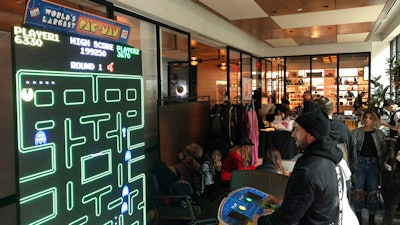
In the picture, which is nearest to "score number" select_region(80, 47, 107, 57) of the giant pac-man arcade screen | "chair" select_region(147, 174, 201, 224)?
the giant pac-man arcade screen

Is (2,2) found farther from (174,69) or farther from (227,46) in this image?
(227,46)

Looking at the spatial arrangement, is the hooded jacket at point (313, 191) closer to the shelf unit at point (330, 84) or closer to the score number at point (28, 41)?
the score number at point (28, 41)

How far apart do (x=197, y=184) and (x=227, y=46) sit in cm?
402

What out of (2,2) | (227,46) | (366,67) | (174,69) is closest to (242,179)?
(2,2)

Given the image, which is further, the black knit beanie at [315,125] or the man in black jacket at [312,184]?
the black knit beanie at [315,125]

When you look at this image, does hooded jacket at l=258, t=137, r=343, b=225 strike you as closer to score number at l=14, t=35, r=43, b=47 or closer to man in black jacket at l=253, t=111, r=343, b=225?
man in black jacket at l=253, t=111, r=343, b=225

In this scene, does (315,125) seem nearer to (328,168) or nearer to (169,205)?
(328,168)

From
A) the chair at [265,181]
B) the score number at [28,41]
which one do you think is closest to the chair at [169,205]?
the chair at [265,181]

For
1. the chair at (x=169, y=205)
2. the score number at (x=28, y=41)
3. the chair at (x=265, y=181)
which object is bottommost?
the chair at (x=169, y=205)

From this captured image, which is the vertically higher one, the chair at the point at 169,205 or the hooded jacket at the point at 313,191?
the hooded jacket at the point at 313,191

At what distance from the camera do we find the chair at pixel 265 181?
8.63ft

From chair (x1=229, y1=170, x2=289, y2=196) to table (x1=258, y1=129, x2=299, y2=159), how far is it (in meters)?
4.20

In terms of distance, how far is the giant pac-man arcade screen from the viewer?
1732 millimetres

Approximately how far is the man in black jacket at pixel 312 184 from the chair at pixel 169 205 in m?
1.62
